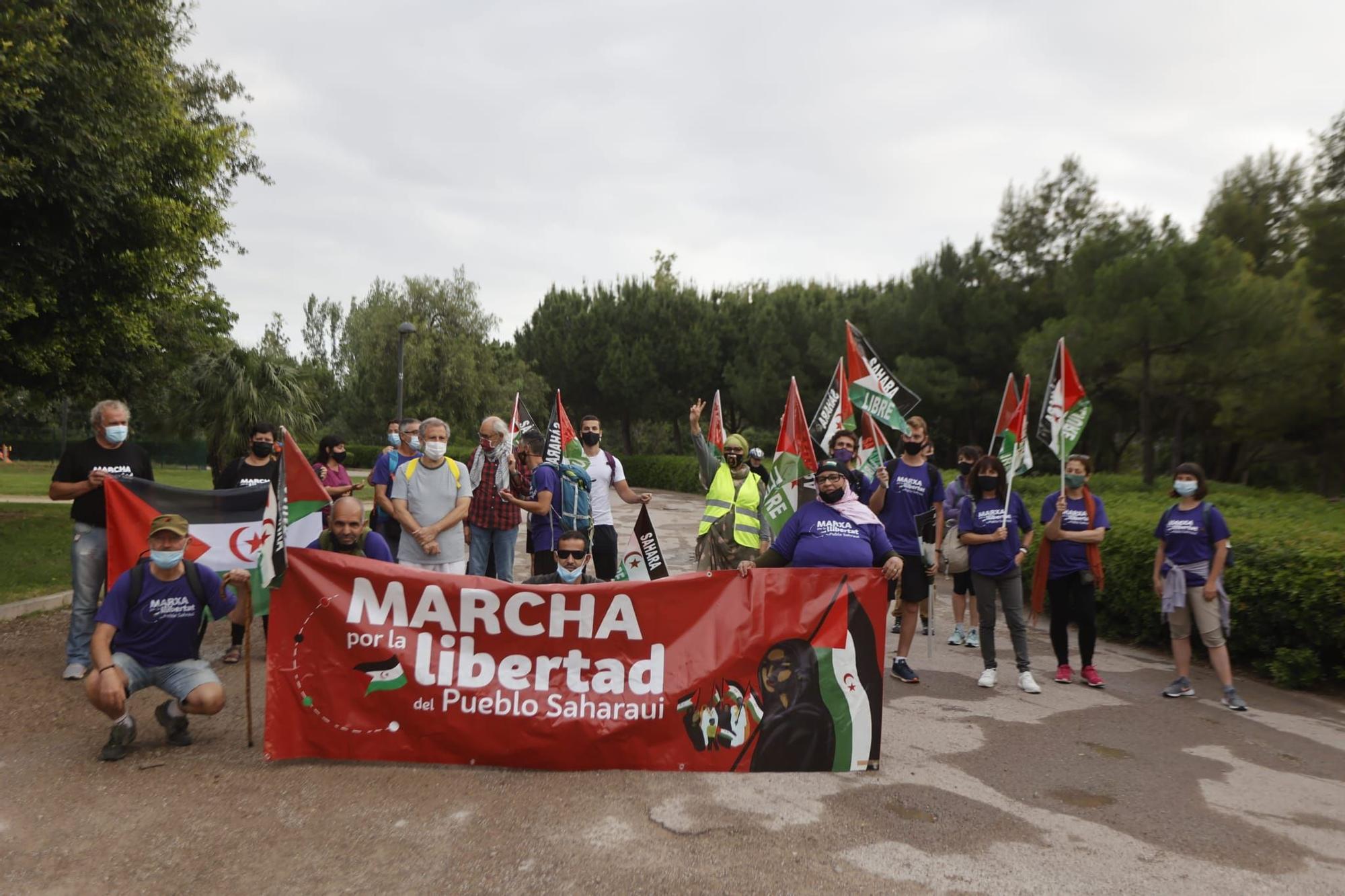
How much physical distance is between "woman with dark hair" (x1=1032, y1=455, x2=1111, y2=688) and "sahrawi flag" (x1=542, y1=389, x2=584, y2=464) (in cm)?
384

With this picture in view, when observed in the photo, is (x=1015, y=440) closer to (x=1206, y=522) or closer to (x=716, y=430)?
(x=1206, y=522)

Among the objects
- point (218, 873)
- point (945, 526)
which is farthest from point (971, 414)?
point (218, 873)

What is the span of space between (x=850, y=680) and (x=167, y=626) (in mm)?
3709

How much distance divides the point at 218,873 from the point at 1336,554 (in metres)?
7.60

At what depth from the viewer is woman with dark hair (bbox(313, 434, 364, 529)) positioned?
320 inches

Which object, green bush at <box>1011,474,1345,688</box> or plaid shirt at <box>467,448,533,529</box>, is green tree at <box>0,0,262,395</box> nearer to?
plaid shirt at <box>467,448,533,529</box>

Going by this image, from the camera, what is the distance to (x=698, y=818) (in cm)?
432

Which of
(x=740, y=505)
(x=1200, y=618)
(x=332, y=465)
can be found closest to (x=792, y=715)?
(x=740, y=505)

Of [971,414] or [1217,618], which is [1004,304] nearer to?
[971,414]

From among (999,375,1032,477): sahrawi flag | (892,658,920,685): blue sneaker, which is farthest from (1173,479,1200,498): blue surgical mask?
(892,658,920,685): blue sneaker

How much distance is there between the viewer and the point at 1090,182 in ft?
94.1

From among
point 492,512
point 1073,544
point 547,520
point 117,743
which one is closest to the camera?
point 117,743

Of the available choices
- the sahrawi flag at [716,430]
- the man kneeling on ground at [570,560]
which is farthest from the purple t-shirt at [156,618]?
the sahrawi flag at [716,430]

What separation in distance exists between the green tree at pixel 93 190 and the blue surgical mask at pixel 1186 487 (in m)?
11.5
